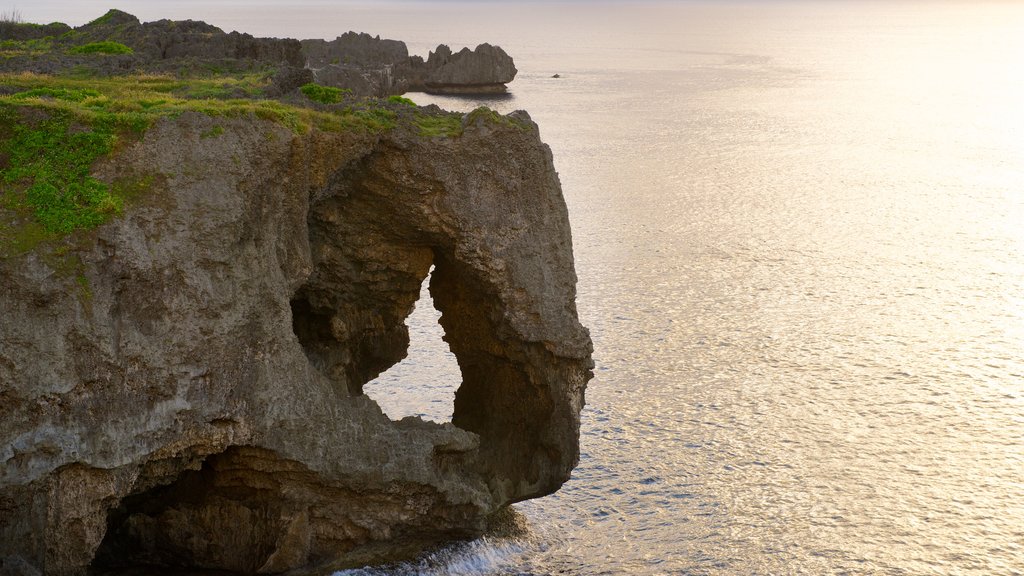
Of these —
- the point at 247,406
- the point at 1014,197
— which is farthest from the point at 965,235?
the point at 247,406

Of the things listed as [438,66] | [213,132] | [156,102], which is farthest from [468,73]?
[213,132]

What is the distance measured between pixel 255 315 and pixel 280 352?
0.85 meters

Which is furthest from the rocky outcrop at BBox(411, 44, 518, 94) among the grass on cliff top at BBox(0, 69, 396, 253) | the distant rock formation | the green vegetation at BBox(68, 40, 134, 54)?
the grass on cliff top at BBox(0, 69, 396, 253)

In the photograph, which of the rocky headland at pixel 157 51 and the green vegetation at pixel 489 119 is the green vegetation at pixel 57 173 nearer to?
the rocky headland at pixel 157 51

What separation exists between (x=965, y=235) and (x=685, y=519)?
108 ft

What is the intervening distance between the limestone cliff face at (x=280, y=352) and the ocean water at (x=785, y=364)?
2893 millimetres

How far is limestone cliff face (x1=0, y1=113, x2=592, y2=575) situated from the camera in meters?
18.8

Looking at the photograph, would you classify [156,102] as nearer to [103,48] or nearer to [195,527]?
[195,527]

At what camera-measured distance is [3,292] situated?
18375mm

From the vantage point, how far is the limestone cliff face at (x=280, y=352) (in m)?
18.8

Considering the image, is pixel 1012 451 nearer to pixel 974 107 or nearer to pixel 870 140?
pixel 870 140

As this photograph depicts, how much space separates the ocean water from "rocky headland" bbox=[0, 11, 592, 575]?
9.79ft

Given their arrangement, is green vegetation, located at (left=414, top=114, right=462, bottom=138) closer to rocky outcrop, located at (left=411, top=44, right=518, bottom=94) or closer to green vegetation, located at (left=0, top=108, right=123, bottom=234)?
green vegetation, located at (left=0, top=108, right=123, bottom=234)

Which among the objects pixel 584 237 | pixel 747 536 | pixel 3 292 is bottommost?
pixel 747 536
